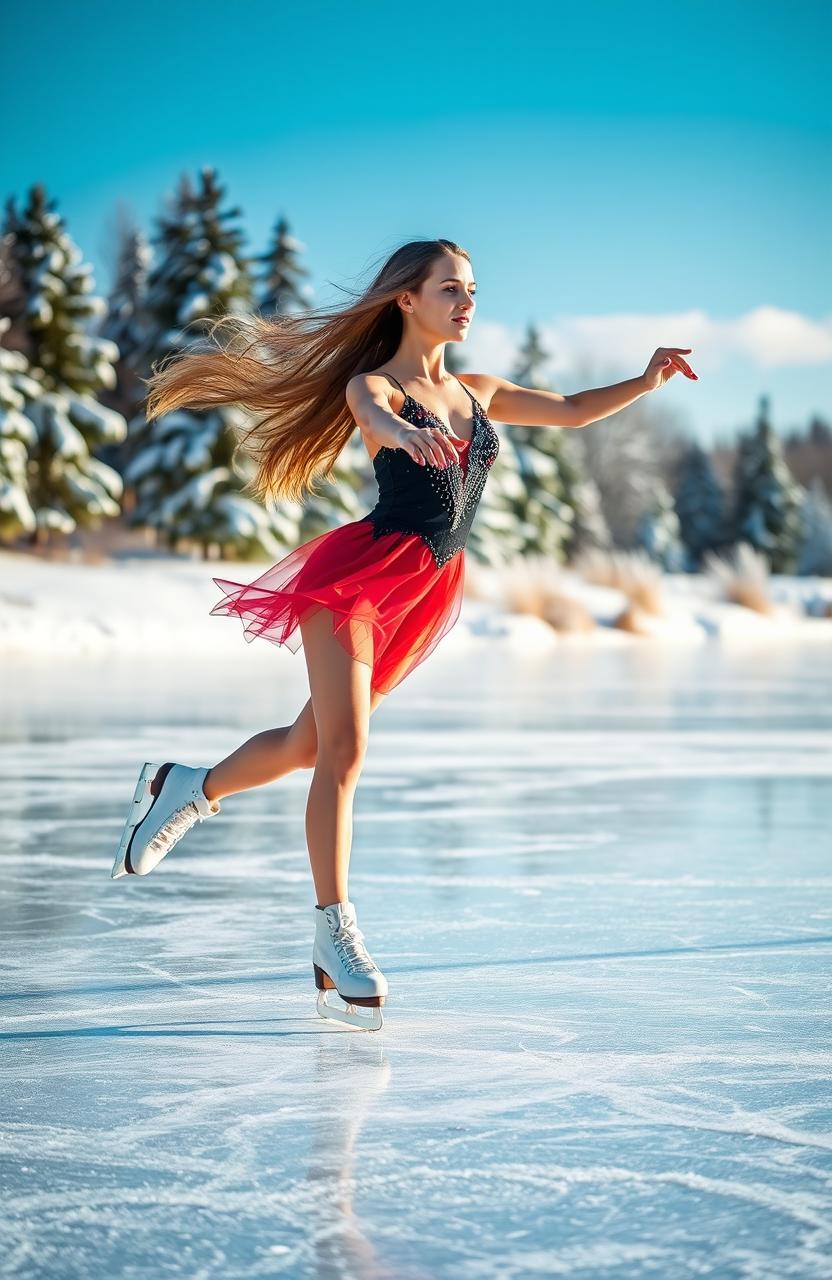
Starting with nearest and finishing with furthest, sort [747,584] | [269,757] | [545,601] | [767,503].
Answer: [269,757]
[545,601]
[747,584]
[767,503]

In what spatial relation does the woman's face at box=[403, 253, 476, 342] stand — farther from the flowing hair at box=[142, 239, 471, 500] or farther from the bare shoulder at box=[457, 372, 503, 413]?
the bare shoulder at box=[457, 372, 503, 413]

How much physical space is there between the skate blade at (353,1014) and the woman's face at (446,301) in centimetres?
136

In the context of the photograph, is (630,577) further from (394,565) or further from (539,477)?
(394,565)

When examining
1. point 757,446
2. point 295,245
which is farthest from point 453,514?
point 757,446

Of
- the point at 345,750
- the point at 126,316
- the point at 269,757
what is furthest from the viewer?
the point at 126,316

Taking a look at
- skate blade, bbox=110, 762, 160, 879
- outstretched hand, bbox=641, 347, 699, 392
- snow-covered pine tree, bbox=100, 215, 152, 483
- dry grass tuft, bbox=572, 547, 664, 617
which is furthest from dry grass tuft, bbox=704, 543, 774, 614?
skate blade, bbox=110, 762, 160, 879

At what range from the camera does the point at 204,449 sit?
103ft

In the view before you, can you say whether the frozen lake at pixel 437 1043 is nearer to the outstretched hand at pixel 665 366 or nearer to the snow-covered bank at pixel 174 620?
the outstretched hand at pixel 665 366

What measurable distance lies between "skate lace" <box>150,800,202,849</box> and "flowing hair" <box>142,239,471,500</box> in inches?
31.3

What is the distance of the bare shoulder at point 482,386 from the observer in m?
3.68

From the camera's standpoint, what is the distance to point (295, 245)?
34.5 meters

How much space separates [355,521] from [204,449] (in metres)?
28.6

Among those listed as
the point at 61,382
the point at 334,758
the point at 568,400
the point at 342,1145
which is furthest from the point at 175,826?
the point at 61,382

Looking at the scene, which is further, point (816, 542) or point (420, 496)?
point (816, 542)
